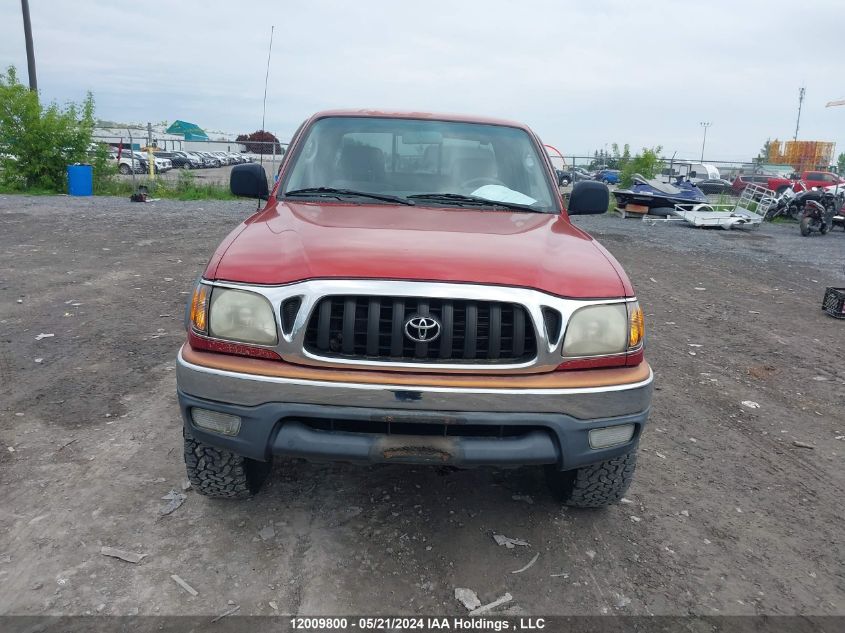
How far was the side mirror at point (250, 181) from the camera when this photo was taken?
4117 millimetres

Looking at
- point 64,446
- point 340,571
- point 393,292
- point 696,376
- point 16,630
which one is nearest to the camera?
point 16,630

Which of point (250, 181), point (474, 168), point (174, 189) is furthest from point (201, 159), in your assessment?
point (474, 168)

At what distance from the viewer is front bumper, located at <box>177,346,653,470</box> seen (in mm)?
2441

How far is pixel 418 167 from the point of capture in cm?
399

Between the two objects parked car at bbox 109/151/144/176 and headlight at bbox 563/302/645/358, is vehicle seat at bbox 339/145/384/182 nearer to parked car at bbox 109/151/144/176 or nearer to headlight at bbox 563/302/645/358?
headlight at bbox 563/302/645/358

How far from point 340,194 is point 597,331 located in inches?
68.6

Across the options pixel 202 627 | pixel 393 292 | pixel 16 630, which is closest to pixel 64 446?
pixel 16 630

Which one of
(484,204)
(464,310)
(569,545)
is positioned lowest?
(569,545)

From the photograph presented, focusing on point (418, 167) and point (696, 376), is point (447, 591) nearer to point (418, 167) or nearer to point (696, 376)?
point (418, 167)

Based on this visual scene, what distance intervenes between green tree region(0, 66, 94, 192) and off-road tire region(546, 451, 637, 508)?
20233 mm

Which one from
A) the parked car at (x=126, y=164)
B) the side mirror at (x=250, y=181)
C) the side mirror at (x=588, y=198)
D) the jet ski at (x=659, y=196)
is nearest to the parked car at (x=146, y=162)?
the parked car at (x=126, y=164)

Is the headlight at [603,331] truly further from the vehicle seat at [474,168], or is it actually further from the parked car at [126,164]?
the parked car at [126,164]

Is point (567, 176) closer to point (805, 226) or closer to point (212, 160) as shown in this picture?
point (805, 226)

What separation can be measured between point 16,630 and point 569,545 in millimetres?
2169
